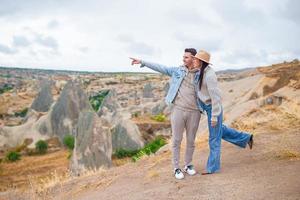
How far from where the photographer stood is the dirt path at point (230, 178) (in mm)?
6035

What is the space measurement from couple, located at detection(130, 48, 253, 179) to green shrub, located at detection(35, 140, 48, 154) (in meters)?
24.5

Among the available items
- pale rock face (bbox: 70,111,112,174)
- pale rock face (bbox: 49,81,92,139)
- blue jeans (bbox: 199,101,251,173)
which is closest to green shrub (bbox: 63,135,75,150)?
pale rock face (bbox: 49,81,92,139)

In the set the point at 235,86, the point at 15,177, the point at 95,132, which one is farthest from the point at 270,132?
the point at 235,86

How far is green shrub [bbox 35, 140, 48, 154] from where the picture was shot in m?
30.5

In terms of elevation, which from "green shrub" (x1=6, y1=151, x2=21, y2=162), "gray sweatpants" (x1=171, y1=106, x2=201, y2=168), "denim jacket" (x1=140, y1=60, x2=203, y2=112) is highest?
"denim jacket" (x1=140, y1=60, x2=203, y2=112)

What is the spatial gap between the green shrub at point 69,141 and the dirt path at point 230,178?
21.8 metres

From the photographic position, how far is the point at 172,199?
20.5 feet

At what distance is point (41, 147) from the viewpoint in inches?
1210

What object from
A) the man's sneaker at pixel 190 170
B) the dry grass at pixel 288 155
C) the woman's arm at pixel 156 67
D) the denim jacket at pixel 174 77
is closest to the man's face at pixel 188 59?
the denim jacket at pixel 174 77

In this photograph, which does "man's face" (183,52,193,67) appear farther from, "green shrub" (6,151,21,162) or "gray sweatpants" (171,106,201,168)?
"green shrub" (6,151,21,162)

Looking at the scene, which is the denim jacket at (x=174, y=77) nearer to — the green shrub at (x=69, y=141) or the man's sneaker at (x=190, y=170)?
the man's sneaker at (x=190, y=170)

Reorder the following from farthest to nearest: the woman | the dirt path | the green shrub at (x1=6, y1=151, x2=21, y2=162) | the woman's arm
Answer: the green shrub at (x1=6, y1=151, x2=21, y2=162) → the woman's arm → the woman → the dirt path

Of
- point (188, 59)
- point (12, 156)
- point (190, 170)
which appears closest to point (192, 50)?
point (188, 59)

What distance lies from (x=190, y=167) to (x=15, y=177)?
18019 mm
